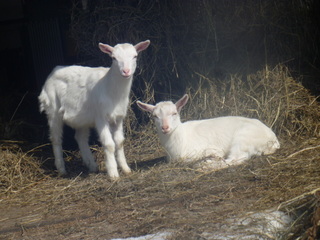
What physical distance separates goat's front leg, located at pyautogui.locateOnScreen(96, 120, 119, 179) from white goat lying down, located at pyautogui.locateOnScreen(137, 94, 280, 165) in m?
0.54

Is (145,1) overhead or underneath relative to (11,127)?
overhead

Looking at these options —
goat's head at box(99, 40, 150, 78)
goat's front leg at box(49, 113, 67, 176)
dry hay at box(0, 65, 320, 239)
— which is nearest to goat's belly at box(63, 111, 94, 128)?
goat's front leg at box(49, 113, 67, 176)

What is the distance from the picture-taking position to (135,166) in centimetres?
777

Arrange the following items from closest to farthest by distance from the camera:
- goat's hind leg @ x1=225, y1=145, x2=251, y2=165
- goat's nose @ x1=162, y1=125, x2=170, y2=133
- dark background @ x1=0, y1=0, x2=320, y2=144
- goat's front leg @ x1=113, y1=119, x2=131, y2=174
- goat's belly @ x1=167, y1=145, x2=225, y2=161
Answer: goat's nose @ x1=162, y1=125, x2=170, y2=133 < goat's hind leg @ x1=225, y1=145, x2=251, y2=165 < goat's belly @ x1=167, y1=145, x2=225, y2=161 < goat's front leg @ x1=113, y1=119, x2=131, y2=174 < dark background @ x1=0, y1=0, x2=320, y2=144

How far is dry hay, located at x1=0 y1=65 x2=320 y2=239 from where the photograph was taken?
521 centimetres

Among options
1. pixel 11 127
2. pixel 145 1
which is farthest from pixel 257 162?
pixel 11 127

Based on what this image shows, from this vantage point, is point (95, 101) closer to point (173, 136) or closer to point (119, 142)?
point (119, 142)

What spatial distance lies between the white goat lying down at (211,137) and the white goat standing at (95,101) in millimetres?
413

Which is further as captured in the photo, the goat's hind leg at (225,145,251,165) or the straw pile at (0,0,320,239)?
the goat's hind leg at (225,145,251,165)

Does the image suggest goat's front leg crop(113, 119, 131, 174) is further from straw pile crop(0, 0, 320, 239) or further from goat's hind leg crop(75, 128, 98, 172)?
goat's hind leg crop(75, 128, 98, 172)

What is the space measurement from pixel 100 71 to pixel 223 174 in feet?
7.25

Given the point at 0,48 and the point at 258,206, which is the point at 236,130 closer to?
the point at 258,206

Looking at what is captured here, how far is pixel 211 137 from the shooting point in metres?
7.38

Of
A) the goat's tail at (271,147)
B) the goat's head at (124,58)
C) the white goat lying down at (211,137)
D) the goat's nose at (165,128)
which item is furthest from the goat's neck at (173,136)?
the goat's tail at (271,147)
